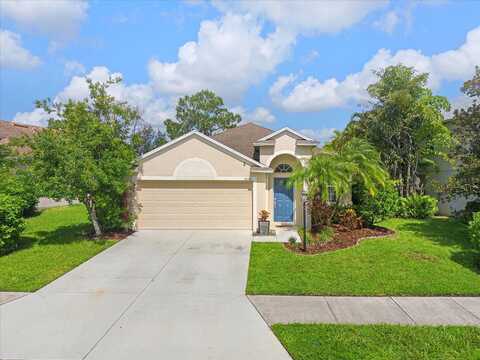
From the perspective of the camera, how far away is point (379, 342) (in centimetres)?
496

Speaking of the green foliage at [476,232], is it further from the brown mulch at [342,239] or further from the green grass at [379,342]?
the green grass at [379,342]

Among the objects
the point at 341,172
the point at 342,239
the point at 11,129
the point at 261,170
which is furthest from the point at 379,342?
the point at 11,129

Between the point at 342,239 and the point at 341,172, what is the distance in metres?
2.38

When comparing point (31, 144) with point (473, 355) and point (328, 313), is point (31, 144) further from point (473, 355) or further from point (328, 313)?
point (473, 355)

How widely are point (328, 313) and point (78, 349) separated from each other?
4225mm

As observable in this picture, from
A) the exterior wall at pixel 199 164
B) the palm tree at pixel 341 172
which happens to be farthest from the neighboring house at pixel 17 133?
the palm tree at pixel 341 172

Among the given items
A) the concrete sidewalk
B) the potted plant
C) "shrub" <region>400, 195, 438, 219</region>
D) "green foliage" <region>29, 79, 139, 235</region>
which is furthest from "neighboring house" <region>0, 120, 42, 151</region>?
"shrub" <region>400, 195, 438, 219</region>

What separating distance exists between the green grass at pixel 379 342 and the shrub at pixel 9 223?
8.93 metres

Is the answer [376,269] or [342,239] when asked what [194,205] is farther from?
[376,269]

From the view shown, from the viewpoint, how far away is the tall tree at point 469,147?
1126 cm

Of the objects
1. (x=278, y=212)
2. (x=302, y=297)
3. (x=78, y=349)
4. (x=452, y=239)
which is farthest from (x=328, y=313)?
(x=278, y=212)

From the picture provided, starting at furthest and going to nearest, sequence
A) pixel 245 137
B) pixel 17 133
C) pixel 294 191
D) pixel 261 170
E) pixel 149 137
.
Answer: pixel 149 137
pixel 17 133
pixel 245 137
pixel 294 191
pixel 261 170

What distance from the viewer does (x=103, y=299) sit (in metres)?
6.75

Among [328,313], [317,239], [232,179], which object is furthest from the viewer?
[232,179]
